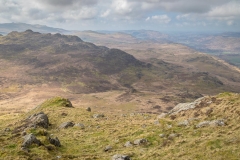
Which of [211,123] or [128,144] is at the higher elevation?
[211,123]

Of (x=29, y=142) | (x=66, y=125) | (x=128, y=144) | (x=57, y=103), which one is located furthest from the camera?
(x=57, y=103)

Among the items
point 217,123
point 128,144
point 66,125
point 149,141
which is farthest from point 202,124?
point 66,125

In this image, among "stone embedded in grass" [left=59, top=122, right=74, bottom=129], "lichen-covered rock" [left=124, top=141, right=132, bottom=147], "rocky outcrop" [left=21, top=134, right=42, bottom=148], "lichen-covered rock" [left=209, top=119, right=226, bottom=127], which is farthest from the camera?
"stone embedded in grass" [left=59, top=122, right=74, bottom=129]

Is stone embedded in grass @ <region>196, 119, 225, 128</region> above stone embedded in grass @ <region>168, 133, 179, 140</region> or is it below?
above

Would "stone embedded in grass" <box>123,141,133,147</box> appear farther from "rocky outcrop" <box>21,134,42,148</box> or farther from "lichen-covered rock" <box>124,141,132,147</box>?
"rocky outcrop" <box>21,134,42,148</box>

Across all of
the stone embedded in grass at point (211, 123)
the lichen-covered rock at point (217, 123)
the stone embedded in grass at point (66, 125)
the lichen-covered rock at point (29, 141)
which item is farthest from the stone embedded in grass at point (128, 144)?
the stone embedded in grass at point (66, 125)

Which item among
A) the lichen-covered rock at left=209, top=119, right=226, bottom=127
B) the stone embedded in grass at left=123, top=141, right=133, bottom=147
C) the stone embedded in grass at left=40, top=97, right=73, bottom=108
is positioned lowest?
the stone embedded in grass at left=40, top=97, right=73, bottom=108

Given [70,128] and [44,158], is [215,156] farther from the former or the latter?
[70,128]

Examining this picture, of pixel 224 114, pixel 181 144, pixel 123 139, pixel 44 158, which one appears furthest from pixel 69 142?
pixel 224 114

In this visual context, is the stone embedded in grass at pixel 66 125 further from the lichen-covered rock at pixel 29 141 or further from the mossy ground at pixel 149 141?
the lichen-covered rock at pixel 29 141

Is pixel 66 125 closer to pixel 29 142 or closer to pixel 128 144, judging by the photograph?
pixel 29 142

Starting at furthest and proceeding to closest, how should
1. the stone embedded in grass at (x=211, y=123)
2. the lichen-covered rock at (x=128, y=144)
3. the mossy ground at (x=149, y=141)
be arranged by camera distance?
the stone embedded in grass at (x=211, y=123) → the lichen-covered rock at (x=128, y=144) → the mossy ground at (x=149, y=141)

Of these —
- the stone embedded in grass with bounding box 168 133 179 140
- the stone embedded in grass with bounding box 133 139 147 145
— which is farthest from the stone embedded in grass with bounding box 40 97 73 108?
the stone embedded in grass with bounding box 168 133 179 140

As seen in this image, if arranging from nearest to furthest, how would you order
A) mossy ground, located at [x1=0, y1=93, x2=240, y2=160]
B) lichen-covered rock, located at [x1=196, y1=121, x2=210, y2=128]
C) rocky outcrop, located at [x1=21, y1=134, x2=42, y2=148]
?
mossy ground, located at [x1=0, y1=93, x2=240, y2=160] → rocky outcrop, located at [x1=21, y1=134, x2=42, y2=148] → lichen-covered rock, located at [x1=196, y1=121, x2=210, y2=128]
